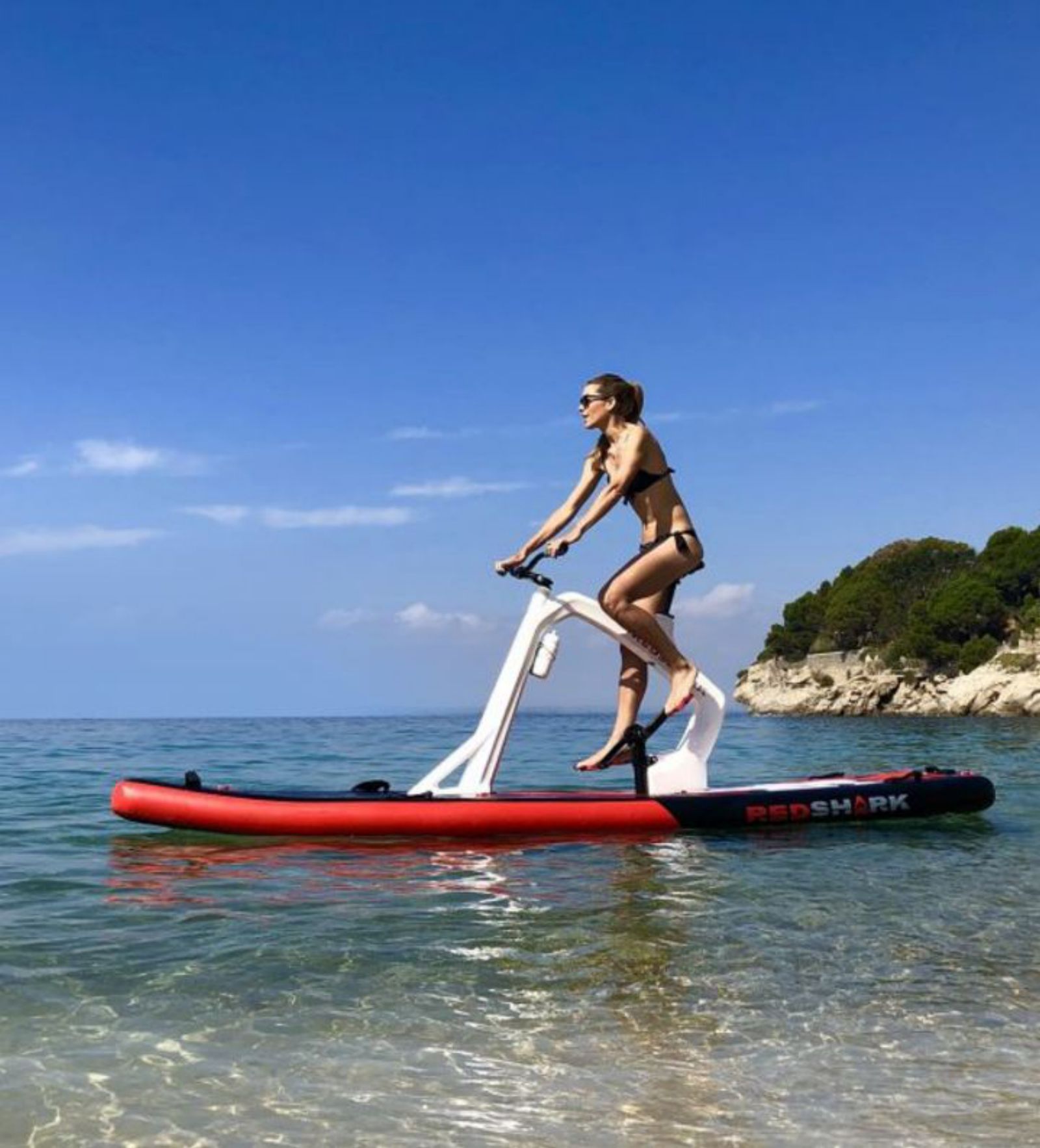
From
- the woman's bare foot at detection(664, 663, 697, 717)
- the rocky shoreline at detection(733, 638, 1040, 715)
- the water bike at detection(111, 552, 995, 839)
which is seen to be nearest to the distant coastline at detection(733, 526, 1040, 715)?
the rocky shoreline at detection(733, 638, 1040, 715)

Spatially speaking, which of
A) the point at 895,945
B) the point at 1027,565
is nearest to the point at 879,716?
the point at 1027,565

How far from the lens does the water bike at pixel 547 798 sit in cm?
1023

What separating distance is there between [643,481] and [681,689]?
1.95 metres

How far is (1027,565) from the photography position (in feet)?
322

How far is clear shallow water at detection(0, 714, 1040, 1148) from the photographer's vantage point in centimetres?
388

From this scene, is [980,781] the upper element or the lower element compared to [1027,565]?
lower

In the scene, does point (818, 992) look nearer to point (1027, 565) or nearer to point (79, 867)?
point (79, 867)

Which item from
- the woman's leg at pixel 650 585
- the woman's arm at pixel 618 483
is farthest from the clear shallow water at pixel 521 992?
→ the woman's arm at pixel 618 483

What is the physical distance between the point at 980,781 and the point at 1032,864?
2.89 metres

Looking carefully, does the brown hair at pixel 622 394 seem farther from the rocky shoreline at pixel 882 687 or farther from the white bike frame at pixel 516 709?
the rocky shoreline at pixel 882 687

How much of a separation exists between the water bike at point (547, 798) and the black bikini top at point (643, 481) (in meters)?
1.08

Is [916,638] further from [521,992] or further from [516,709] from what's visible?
[521,992]

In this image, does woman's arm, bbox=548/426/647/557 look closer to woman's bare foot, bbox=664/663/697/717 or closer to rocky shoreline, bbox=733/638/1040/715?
woman's bare foot, bbox=664/663/697/717

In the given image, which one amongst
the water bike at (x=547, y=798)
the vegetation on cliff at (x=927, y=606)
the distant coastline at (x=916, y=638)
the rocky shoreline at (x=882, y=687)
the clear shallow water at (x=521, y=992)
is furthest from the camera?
the vegetation on cliff at (x=927, y=606)
